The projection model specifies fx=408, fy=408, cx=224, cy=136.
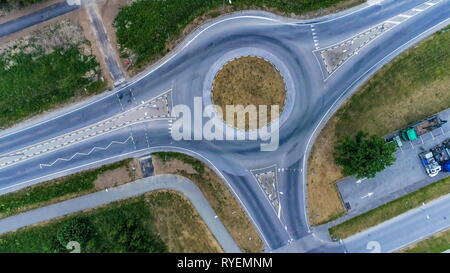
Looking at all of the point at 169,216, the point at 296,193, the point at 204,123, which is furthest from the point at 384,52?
the point at 169,216

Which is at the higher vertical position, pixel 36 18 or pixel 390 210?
pixel 36 18

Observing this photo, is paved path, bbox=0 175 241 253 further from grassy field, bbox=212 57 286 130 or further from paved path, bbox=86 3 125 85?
paved path, bbox=86 3 125 85

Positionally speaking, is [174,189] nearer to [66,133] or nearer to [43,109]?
[66,133]

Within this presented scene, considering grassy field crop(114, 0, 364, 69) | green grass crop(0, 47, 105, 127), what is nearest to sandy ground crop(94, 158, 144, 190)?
green grass crop(0, 47, 105, 127)

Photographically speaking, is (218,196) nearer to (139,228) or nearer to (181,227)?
(181,227)

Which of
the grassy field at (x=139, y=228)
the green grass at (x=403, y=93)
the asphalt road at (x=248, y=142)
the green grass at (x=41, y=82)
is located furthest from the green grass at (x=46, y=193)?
the green grass at (x=403, y=93)

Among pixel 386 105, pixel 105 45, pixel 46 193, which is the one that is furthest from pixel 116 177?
pixel 386 105
